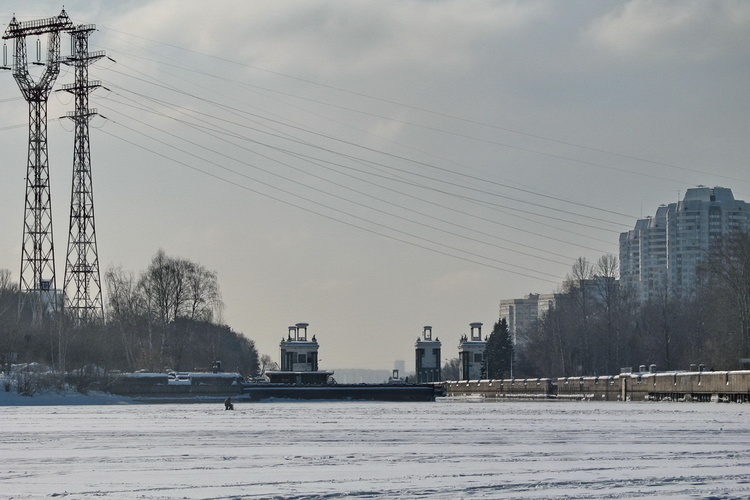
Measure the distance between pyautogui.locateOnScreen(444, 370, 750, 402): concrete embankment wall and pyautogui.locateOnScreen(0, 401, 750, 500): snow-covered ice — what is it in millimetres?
33948

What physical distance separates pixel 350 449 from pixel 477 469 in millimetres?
7059

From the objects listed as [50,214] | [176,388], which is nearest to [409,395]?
[176,388]

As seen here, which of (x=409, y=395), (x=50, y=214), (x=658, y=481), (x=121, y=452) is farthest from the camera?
(x=409, y=395)

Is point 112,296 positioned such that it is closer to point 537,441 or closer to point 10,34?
point 10,34

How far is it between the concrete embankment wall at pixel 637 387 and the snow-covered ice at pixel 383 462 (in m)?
33.9

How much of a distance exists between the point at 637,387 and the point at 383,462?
71755 mm

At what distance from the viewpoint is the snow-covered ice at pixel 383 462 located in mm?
22406

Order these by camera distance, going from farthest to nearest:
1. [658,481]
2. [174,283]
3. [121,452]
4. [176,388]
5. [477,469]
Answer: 1. [174,283]
2. [176,388]
3. [121,452]
4. [477,469]
5. [658,481]

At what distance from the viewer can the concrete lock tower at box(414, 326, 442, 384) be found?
17012 centimetres

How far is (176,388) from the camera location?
11575 cm

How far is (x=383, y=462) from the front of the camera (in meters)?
28.1

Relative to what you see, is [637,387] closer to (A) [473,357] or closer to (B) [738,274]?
(B) [738,274]

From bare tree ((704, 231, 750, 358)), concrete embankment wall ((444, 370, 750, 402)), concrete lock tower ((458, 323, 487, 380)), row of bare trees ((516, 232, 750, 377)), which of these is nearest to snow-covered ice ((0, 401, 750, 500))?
concrete embankment wall ((444, 370, 750, 402))

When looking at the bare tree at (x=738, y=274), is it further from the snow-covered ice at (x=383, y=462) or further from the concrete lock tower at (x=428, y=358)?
the concrete lock tower at (x=428, y=358)
